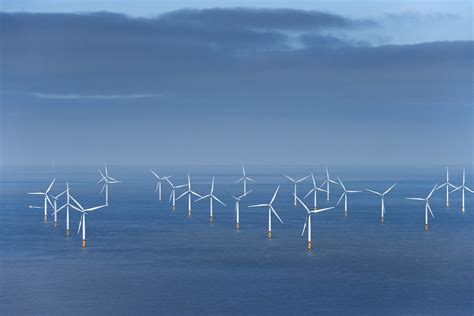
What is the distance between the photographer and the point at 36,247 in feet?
547

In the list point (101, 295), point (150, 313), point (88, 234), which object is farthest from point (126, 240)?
point (150, 313)

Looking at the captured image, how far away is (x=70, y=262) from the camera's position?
14425 centimetres

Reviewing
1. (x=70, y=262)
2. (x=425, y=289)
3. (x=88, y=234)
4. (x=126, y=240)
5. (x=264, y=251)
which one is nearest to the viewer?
(x=425, y=289)

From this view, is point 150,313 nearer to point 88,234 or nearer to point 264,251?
point 264,251

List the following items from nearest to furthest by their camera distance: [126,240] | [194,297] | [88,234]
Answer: [194,297] < [126,240] < [88,234]

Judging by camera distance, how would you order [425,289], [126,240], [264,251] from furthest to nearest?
[126,240], [264,251], [425,289]

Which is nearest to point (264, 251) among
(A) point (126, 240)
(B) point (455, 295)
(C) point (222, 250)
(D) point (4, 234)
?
(C) point (222, 250)

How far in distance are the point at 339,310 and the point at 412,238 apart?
84.6 metres

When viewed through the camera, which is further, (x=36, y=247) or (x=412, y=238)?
(x=412, y=238)

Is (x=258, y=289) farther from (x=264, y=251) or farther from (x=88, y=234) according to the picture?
(x=88, y=234)

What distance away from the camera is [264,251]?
160 metres

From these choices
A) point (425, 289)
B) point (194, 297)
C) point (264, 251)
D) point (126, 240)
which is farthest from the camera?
point (126, 240)

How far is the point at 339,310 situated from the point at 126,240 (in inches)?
3368

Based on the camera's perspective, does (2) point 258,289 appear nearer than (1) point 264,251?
Yes
